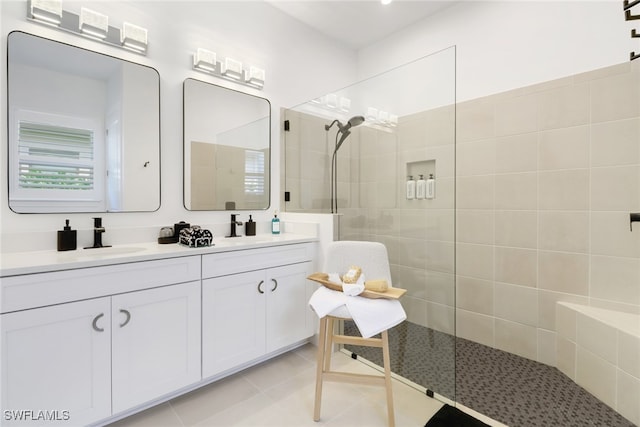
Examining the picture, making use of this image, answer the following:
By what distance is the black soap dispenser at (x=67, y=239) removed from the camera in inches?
64.5

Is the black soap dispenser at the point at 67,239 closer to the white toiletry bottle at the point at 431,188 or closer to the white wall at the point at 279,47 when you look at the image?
the white wall at the point at 279,47

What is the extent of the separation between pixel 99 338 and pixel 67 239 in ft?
2.06

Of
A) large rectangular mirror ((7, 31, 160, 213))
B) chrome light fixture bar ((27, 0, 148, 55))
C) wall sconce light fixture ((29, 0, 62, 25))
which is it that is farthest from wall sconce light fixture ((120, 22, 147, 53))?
wall sconce light fixture ((29, 0, 62, 25))

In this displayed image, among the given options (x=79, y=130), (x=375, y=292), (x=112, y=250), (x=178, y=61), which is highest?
(x=178, y=61)

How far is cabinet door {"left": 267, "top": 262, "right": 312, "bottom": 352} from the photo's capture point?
6.79 feet

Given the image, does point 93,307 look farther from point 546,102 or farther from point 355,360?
point 546,102

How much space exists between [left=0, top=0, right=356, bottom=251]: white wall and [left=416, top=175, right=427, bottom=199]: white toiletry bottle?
1.29 meters

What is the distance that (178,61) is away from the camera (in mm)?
2127

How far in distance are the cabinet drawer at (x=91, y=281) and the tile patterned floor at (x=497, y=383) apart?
45.0 inches

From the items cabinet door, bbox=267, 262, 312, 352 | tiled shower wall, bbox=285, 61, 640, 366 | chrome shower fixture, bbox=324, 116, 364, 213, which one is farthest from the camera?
chrome shower fixture, bbox=324, 116, 364, 213

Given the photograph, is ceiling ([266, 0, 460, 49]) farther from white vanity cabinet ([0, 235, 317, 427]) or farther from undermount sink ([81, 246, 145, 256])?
undermount sink ([81, 246, 145, 256])

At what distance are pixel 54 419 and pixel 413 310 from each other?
6.25 ft

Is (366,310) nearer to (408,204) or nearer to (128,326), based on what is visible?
(408,204)

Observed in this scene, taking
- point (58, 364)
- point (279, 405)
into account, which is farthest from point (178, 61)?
point (279, 405)
